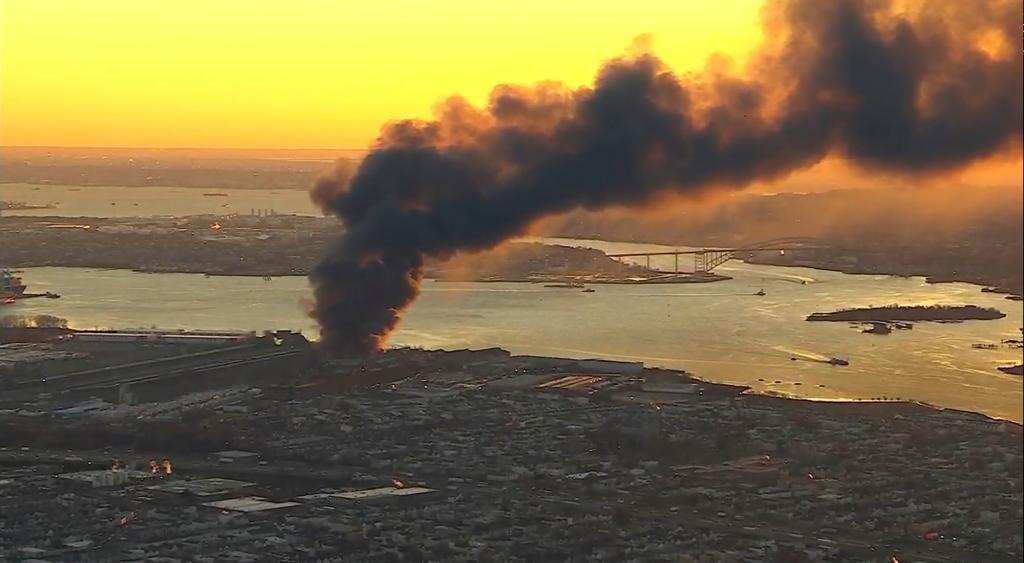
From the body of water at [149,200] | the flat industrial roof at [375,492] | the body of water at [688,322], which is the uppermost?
the body of water at [149,200]

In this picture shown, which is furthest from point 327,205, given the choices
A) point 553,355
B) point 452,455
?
point 452,455

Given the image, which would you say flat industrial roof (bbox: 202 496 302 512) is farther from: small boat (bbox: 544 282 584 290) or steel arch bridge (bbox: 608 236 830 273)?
small boat (bbox: 544 282 584 290)

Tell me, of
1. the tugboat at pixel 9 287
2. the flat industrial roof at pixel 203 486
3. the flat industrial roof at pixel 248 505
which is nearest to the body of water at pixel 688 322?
the tugboat at pixel 9 287

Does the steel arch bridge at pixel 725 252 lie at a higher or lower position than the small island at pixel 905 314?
higher

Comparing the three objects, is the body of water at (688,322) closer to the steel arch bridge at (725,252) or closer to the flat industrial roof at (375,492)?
the steel arch bridge at (725,252)

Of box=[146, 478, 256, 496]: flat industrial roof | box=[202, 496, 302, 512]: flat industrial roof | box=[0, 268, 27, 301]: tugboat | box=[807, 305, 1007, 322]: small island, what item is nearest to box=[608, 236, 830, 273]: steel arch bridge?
box=[807, 305, 1007, 322]: small island

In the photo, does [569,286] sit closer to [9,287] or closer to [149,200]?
[9,287]
